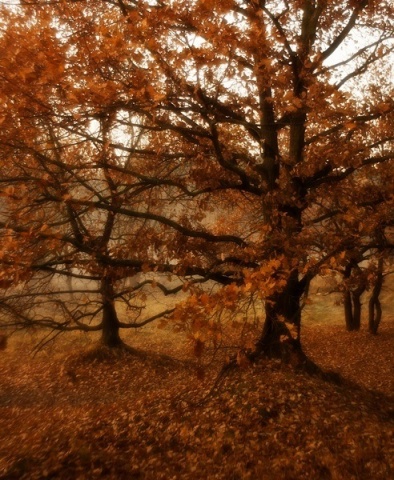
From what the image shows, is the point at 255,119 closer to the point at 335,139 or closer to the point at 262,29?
the point at 335,139

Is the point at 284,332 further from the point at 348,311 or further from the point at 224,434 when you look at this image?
the point at 348,311

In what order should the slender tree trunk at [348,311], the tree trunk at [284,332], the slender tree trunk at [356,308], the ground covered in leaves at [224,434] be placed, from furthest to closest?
the slender tree trunk at [348,311], the slender tree trunk at [356,308], the tree trunk at [284,332], the ground covered in leaves at [224,434]

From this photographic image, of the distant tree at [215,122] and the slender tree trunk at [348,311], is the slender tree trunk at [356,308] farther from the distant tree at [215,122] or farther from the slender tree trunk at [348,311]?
the distant tree at [215,122]

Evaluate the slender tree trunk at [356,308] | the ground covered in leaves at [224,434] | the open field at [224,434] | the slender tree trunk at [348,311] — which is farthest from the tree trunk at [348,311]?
the ground covered in leaves at [224,434]

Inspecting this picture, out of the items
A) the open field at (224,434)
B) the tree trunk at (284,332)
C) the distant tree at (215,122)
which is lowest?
the open field at (224,434)

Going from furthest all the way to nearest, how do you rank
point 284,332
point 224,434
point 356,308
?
point 356,308 < point 284,332 < point 224,434

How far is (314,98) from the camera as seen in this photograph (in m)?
6.20

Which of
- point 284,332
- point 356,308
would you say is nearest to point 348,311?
point 356,308

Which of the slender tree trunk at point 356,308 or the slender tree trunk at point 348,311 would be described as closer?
the slender tree trunk at point 356,308

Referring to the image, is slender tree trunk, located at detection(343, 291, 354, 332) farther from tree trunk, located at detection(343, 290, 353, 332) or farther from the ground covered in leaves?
the ground covered in leaves

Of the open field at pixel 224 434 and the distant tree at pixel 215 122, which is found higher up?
the distant tree at pixel 215 122

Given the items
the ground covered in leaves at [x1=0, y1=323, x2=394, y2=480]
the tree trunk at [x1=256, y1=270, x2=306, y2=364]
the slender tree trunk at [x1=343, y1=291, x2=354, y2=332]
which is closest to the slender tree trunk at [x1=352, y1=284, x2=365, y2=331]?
the slender tree trunk at [x1=343, y1=291, x2=354, y2=332]

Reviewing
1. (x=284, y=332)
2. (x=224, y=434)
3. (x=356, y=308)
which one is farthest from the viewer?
(x=356, y=308)

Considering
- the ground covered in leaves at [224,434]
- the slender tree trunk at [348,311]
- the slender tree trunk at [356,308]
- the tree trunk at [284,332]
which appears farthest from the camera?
the slender tree trunk at [348,311]
